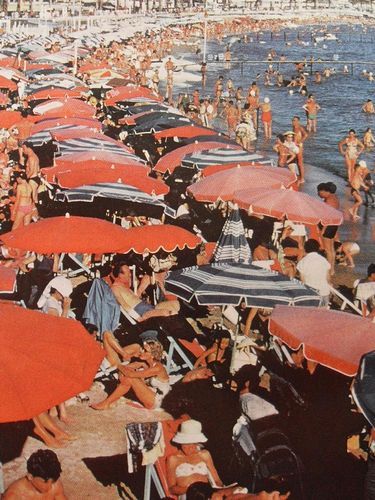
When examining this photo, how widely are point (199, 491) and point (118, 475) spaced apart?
1322 mm

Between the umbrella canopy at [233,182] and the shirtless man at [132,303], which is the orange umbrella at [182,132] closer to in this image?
the umbrella canopy at [233,182]

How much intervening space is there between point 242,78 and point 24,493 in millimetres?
52728

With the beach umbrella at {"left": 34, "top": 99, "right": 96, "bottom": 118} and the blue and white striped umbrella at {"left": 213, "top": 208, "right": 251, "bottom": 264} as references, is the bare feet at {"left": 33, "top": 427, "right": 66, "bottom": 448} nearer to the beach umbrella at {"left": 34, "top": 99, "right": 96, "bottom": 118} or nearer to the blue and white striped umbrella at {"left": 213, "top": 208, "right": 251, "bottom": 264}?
the blue and white striped umbrella at {"left": 213, "top": 208, "right": 251, "bottom": 264}

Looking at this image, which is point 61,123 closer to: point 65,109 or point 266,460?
point 65,109

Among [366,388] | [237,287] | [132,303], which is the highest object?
[366,388]

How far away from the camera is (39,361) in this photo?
4555mm

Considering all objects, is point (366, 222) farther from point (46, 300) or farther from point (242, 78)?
point (242, 78)

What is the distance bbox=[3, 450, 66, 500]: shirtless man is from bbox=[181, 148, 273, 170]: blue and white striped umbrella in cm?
869

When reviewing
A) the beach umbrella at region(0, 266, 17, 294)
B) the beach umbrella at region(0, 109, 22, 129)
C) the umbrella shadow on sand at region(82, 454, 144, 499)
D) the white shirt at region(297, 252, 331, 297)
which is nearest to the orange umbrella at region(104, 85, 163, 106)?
the beach umbrella at region(0, 109, 22, 129)

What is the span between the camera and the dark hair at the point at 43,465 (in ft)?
14.5

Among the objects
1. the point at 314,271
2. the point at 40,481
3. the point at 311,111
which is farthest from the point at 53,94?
the point at 40,481

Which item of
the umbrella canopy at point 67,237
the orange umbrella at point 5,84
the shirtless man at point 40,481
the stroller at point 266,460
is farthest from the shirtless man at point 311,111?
the shirtless man at point 40,481

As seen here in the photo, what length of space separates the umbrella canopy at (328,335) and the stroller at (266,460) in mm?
662

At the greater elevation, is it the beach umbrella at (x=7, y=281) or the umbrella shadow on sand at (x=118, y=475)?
the beach umbrella at (x=7, y=281)
